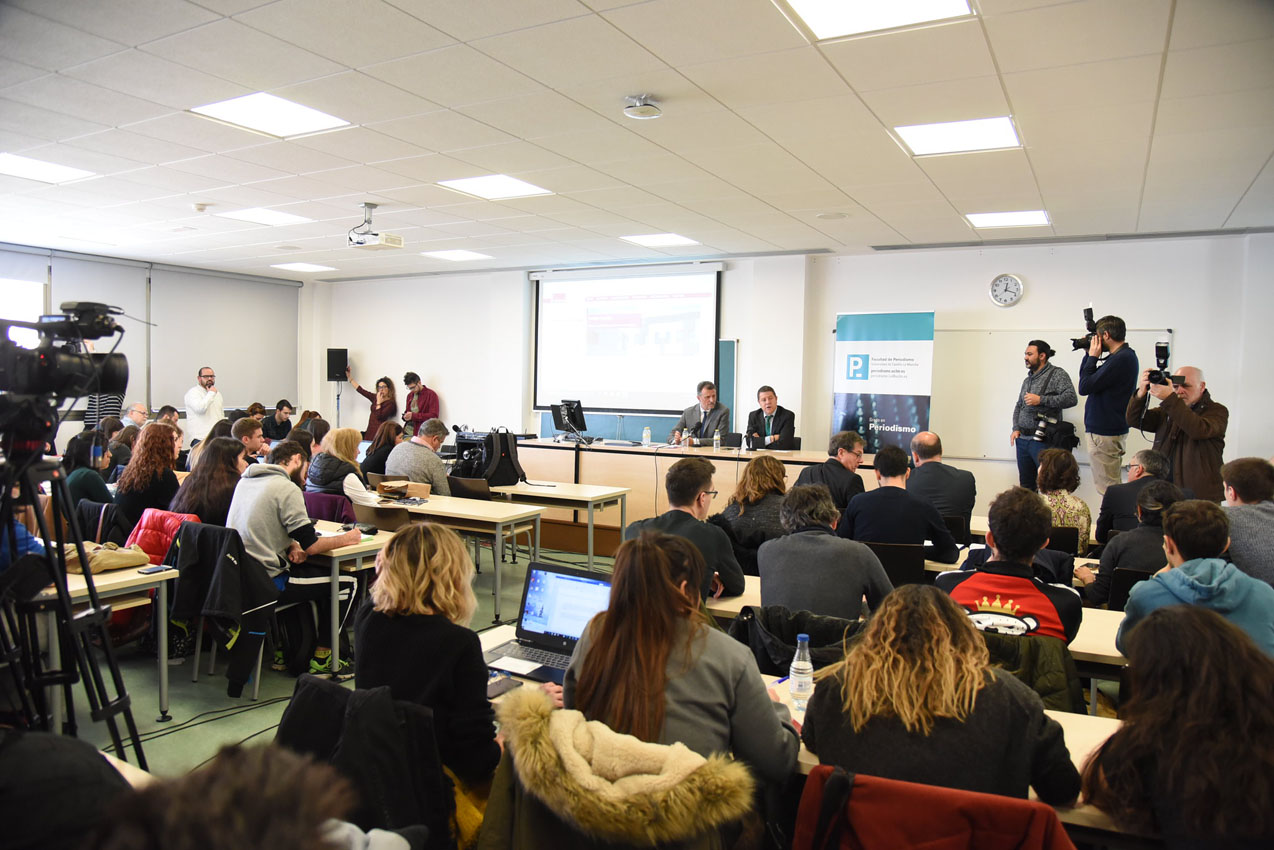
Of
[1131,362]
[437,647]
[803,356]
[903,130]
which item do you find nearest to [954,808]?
[437,647]

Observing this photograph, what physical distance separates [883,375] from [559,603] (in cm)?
664

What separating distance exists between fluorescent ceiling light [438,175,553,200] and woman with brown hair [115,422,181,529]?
9.17ft

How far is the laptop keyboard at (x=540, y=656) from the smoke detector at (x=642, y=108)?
2892 millimetres

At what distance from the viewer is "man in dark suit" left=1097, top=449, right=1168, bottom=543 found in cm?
441

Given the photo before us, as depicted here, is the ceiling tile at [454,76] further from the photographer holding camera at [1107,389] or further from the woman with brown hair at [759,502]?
the photographer holding camera at [1107,389]

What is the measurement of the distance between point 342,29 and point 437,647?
2783mm

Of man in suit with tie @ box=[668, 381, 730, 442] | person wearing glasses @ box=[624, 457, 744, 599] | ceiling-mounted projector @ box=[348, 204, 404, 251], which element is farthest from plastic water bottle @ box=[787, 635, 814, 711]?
man in suit with tie @ box=[668, 381, 730, 442]

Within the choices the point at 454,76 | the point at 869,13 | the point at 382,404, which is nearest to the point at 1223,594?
the point at 869,13

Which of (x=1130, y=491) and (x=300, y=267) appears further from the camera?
(x=300, y=267)

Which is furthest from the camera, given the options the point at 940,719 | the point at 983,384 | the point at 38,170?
the point at 983,384

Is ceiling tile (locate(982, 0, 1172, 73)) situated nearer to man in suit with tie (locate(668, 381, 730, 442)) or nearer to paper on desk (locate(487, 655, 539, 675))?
paper on desk (locate(487, 655, 539, 675))

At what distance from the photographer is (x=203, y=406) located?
1048 centimetres

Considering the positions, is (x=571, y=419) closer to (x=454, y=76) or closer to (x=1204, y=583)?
(x=454, y=76)

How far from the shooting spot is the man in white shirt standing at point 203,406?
10484 mm
